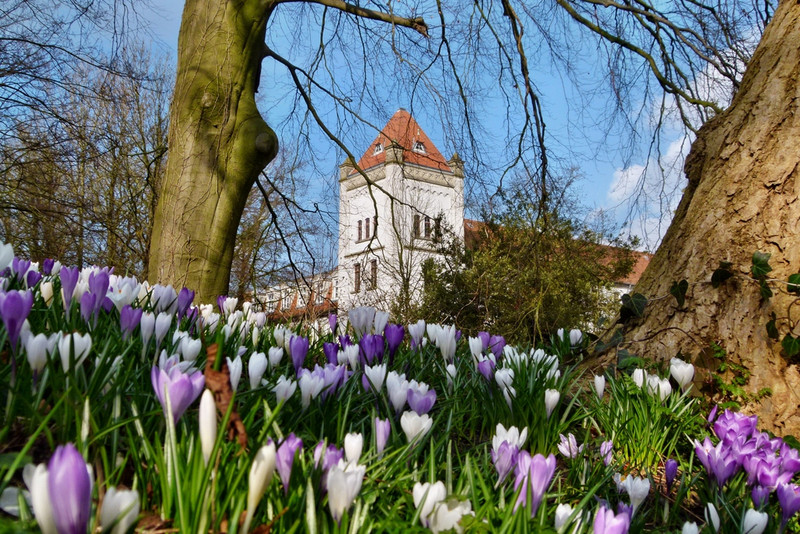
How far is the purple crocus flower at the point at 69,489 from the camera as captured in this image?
26.5 inches

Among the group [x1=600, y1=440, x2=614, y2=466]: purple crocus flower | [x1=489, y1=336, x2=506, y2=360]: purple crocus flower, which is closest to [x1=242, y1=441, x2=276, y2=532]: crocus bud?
[x1=600, y1=440, x2=614, y2=466]: purple crocus flower

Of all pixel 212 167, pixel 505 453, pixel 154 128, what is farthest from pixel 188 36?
pixel 154 128

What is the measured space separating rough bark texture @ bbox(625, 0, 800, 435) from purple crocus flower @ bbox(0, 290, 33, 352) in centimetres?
264

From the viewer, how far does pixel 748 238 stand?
2928mm

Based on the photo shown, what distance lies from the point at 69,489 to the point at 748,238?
9.98 ft

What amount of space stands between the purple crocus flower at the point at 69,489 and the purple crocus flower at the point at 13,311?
28.4 inches

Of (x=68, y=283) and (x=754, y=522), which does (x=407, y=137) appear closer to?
(x=68, y=283)

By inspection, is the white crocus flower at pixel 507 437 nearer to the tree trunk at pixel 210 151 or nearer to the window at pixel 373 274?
the tree trunk at pixel 210 151

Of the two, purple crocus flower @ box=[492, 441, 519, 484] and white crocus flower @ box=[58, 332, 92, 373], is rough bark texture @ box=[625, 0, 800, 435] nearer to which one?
purple crocus flower @ box=[492, 441, 519, 484]

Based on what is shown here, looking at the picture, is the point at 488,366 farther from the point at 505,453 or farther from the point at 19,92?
the point at 19,92

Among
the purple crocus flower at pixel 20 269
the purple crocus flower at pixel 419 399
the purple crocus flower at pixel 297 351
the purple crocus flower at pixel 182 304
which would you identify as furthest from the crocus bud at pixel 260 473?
the purple crocus flower at pixel 20 269

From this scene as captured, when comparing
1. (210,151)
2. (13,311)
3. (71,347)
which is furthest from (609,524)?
(210,151)

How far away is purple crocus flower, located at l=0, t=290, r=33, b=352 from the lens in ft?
4.19

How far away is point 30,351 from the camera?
4.02 feet
